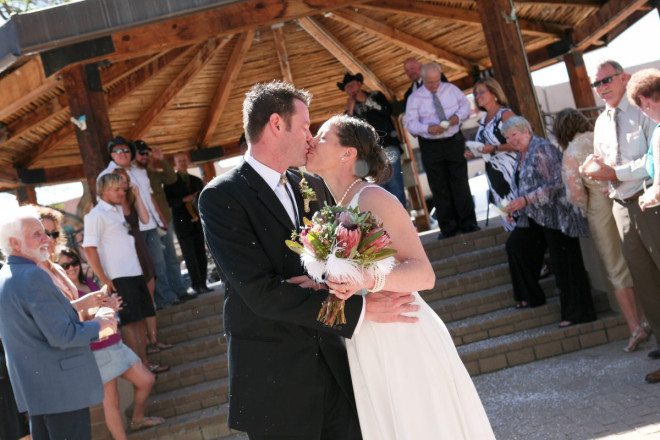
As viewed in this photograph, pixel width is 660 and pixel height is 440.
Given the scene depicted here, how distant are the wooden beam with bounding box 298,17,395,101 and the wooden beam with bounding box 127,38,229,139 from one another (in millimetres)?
1360

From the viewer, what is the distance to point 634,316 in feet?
21.2

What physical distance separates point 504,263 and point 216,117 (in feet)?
22.4

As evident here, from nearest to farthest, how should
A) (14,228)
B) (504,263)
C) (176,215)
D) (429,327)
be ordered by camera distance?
(429,327) < (14,228) < (504,263) < (176,215)

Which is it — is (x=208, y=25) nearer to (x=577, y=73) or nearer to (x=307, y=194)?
(x=307, y=194)

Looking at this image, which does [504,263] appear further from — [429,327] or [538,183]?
[429,327]

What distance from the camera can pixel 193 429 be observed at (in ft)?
21.8

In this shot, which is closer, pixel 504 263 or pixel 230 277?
pixel 230 277

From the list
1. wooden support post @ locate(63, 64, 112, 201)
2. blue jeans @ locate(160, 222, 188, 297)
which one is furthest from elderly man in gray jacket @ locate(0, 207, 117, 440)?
blue jeans @ locate(160, 222, 188, 297)

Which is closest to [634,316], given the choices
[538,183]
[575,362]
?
[575,362]

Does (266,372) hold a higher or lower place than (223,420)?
higher

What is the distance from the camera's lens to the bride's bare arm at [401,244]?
323 cm

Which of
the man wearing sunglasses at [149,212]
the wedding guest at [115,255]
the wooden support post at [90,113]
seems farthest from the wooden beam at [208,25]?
the wedding guest at [115,255]

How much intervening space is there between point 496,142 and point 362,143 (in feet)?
15.4

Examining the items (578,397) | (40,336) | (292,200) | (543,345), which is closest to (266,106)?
(292,200)
